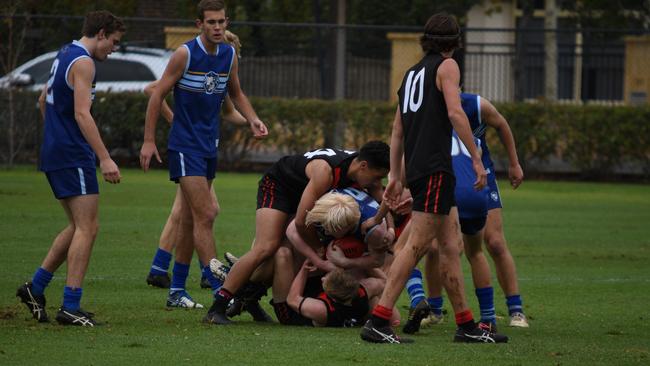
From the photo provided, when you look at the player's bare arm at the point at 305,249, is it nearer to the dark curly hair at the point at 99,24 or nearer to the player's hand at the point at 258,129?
the player's hand at the point at 258,129

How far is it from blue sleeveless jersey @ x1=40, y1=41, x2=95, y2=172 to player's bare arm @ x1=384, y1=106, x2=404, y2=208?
2027 mm

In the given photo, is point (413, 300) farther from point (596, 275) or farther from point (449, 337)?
point (596, 275)

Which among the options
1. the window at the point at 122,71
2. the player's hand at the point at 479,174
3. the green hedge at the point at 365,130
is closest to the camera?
the player's hand at the point at 479,174

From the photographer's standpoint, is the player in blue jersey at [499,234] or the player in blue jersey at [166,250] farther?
the player in blue jersey at [166,250]

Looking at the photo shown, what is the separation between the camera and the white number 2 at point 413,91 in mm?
8031

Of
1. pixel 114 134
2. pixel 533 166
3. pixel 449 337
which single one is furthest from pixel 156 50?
pixel 449 337

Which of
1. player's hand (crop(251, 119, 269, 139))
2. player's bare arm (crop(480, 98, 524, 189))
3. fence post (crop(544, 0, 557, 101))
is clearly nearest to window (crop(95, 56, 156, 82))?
fence post (crop(544, 0, 557, 101))

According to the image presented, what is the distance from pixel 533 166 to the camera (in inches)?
1005

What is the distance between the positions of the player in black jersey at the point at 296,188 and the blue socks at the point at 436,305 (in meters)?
0.96

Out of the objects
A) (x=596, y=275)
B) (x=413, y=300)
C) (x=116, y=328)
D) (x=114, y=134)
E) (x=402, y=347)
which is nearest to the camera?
(x=402, y=347)

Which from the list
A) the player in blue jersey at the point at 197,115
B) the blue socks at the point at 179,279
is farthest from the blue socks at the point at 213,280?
the blue socks at the point at 179,279

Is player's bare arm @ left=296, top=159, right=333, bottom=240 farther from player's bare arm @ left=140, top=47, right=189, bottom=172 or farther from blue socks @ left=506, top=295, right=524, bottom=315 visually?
blue socks @ left=506, top=295, right=524, bottom=315

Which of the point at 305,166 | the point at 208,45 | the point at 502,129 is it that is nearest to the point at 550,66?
the point at 208,45

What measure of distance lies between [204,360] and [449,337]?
2.01 metres
